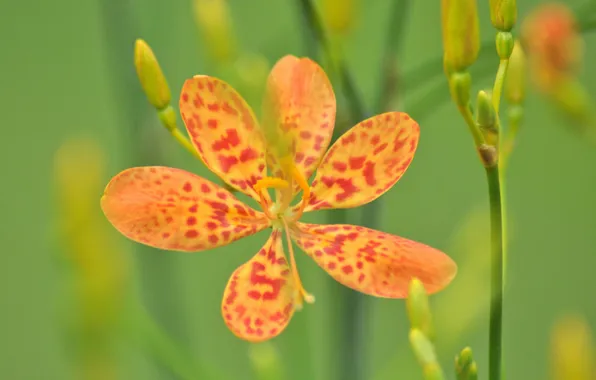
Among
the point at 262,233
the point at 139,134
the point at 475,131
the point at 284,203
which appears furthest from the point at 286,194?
the point at 262,233

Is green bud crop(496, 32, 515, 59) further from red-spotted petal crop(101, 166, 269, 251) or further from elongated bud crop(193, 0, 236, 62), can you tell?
elongated bud crop(193, 0, 236, 62)

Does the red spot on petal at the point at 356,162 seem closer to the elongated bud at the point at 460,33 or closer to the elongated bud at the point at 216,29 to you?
the elongated bud at the point at 460,33

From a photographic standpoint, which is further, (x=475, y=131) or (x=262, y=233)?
(x=262, y=233)

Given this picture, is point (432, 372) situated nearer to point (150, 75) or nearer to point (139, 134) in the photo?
point (150, 75)

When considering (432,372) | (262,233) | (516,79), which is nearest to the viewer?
(432,372)

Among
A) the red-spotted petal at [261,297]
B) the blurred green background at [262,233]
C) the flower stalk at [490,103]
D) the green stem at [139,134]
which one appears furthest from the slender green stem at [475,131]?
the blurred green background at [262,233]

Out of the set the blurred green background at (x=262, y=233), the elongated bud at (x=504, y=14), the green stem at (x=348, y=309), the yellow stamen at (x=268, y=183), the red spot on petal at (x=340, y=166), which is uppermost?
the elongated bud at (x=504, y=14)

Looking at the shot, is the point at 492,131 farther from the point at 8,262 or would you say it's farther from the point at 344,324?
the point at 8,262
